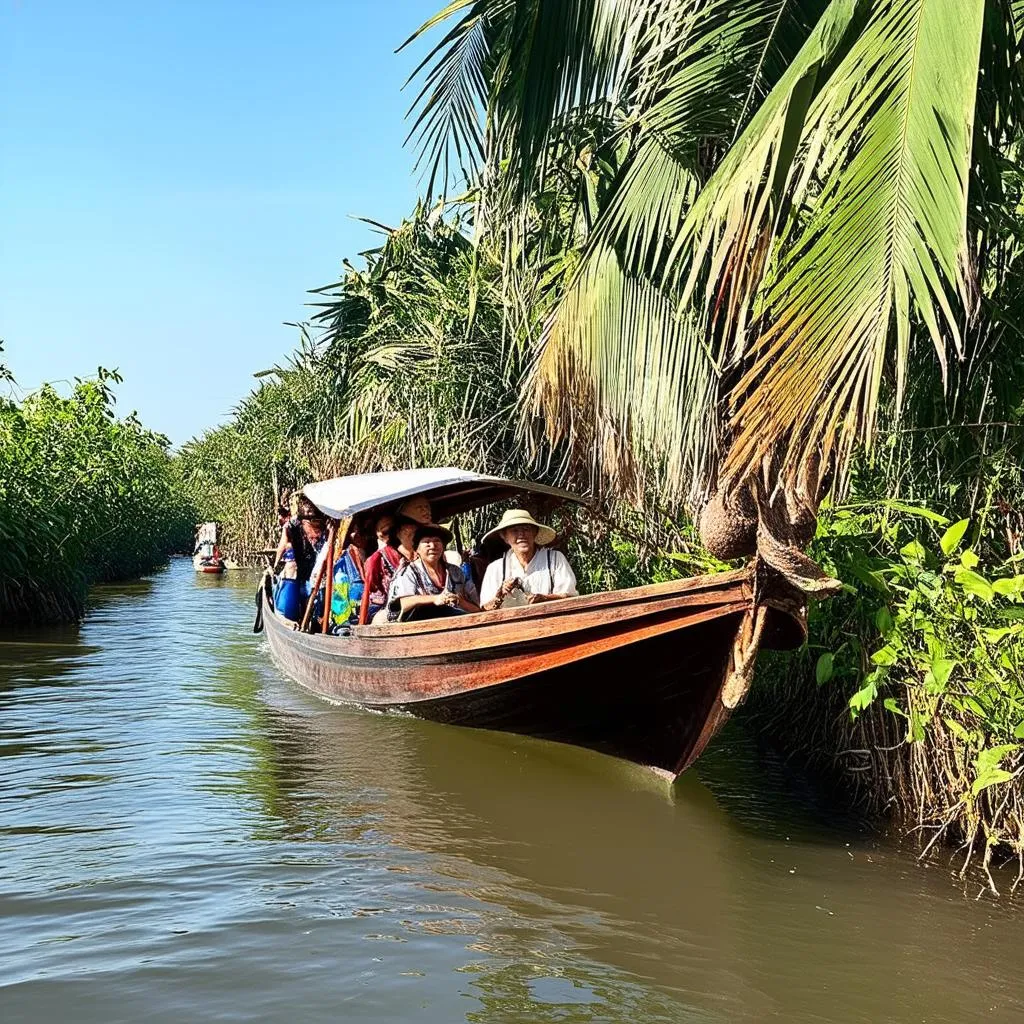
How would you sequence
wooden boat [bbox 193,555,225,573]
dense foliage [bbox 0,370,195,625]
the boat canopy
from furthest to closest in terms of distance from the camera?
wooden boat [bbox 193,555,225,573] → dense foliage [bbox 0,370,195,625] → the boat canopy

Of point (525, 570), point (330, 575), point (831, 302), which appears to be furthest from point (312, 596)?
point (831, 302)

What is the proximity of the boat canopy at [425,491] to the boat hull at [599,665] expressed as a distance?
1.11m

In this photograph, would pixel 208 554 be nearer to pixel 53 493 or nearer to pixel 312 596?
pixel 53 493

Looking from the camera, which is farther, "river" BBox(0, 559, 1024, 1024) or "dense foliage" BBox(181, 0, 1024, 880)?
"river" BBox(0, 559, 1024, 1024)

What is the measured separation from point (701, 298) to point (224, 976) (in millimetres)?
3899

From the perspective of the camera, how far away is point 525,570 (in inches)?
346

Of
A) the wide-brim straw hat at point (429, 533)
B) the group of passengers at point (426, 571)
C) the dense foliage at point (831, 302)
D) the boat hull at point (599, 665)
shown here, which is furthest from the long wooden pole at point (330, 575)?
the dense foliage at point (831, 302)

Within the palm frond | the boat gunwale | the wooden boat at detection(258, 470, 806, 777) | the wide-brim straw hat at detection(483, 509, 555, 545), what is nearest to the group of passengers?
the wide-brim straw hat at detection(483, 509, 555, 545)

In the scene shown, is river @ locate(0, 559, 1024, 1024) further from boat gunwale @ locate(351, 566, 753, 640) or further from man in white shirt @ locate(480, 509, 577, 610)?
man in white shirt @ locate(480, 509, 577, 610)

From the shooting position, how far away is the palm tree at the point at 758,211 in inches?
138

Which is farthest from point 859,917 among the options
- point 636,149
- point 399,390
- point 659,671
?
point 399,390

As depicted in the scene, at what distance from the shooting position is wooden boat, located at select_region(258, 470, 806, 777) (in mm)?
6422

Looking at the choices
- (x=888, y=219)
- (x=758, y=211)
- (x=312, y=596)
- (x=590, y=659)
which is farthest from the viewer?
(x=312, y=596)

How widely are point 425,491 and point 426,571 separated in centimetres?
66
